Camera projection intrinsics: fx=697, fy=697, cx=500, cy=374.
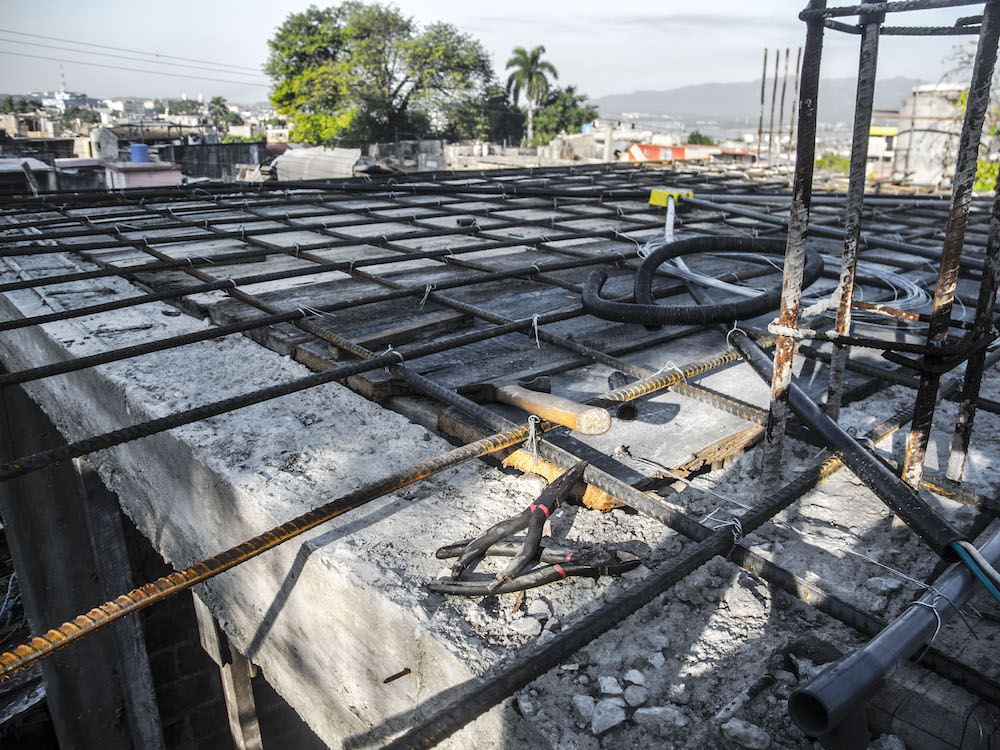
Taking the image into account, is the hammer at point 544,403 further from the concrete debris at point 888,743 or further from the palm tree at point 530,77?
the palm tree at point 530,77

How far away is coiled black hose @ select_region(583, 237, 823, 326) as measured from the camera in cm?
339

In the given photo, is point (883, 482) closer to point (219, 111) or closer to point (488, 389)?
point (488, 389)

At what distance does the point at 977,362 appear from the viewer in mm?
2348

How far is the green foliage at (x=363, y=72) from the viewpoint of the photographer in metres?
41.8

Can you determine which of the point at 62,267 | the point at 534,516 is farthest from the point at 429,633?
the point at 62,267

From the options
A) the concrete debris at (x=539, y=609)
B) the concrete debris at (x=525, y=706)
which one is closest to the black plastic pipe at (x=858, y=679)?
the concrete debris at (x=525, y=706)

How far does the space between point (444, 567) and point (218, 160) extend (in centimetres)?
3481

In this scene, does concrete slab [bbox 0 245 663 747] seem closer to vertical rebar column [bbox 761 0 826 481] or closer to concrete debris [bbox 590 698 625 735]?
concrete debris [bbox 590 698 625 735]

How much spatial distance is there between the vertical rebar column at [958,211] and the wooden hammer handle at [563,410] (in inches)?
39.7

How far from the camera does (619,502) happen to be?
228 cm

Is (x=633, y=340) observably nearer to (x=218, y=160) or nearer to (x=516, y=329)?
(x=516, y=329)

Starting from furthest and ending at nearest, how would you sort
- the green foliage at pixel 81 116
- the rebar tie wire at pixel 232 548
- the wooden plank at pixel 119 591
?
1. the green foliage at pixel 81 116
2. the wooden plank at pixel 119 591
3. the rebar tie wire at pixel 232 548

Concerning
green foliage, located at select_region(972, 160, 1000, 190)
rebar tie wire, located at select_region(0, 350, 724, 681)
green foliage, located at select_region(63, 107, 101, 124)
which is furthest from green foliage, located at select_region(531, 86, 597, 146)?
rebar tie wire, located at select_region(0, 350, 724, 681)

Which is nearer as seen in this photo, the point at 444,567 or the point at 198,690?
the point at 444,567
